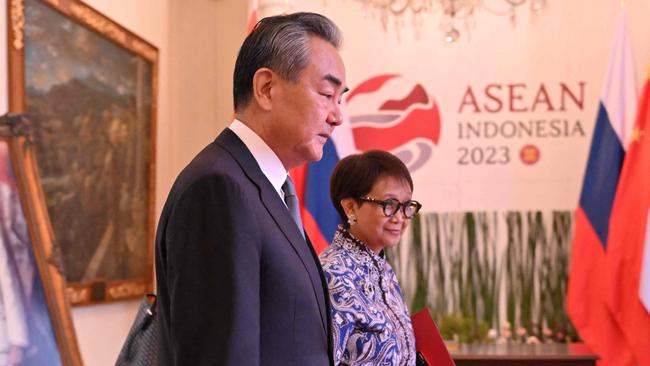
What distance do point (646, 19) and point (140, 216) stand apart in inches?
126

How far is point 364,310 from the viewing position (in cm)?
268

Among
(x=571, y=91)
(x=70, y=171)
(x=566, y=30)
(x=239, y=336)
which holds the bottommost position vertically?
(x=239, y=336)

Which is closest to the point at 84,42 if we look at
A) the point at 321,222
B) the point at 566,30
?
the point at 321,222

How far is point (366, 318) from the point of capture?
2668mm

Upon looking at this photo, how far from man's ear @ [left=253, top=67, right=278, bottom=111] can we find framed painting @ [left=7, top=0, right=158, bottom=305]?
2.67m

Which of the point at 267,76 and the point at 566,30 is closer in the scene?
the point at 267,76

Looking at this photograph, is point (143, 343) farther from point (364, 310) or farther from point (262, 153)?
point (262, 153)

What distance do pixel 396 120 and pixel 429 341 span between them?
3.43 m

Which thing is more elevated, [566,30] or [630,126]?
[566,30]

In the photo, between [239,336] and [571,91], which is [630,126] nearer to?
[571,91]

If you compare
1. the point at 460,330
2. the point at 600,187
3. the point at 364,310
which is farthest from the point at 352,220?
the point at 600,187

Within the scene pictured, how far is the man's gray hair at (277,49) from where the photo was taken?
1.85m

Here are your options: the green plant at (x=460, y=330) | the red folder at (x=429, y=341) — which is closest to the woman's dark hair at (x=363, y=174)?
the red folder at (x=429, y=341)

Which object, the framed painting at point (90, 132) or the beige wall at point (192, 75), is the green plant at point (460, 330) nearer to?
the framed painting at point (90, 132)
